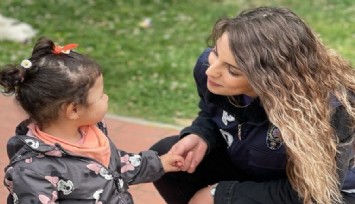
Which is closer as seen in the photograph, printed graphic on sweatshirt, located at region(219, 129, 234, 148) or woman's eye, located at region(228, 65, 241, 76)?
woman's eye, located at region(228, 65, 241, 76)

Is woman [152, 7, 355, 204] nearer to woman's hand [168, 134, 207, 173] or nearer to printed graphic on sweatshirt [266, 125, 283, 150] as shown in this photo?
printed graphic on sweatshirt [266, 125, 283, 150]

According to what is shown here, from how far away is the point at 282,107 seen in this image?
82.2 inches

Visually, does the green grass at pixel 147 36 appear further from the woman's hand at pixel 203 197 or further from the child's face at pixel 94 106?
the child's face at pixel 94 106

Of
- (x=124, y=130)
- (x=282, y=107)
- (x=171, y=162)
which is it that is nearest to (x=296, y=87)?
(x=282, y=107)

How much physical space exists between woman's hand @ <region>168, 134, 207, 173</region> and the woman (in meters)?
0.13

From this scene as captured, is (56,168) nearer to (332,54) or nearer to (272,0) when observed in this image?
(332,54)

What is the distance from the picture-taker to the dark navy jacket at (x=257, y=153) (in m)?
2.25

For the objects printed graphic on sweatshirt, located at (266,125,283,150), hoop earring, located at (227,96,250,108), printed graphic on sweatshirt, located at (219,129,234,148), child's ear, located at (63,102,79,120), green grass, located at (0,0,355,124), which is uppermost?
child's ear, located at (63,102,79,120)

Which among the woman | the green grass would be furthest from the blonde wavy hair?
the green grass

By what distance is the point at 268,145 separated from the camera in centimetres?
231

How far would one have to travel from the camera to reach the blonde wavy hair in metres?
2.09

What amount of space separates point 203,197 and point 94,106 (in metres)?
0.59

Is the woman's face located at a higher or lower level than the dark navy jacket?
higher

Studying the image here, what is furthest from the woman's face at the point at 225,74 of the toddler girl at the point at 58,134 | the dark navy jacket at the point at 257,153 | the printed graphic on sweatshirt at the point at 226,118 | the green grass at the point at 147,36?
the green grass at the point at 147,36
